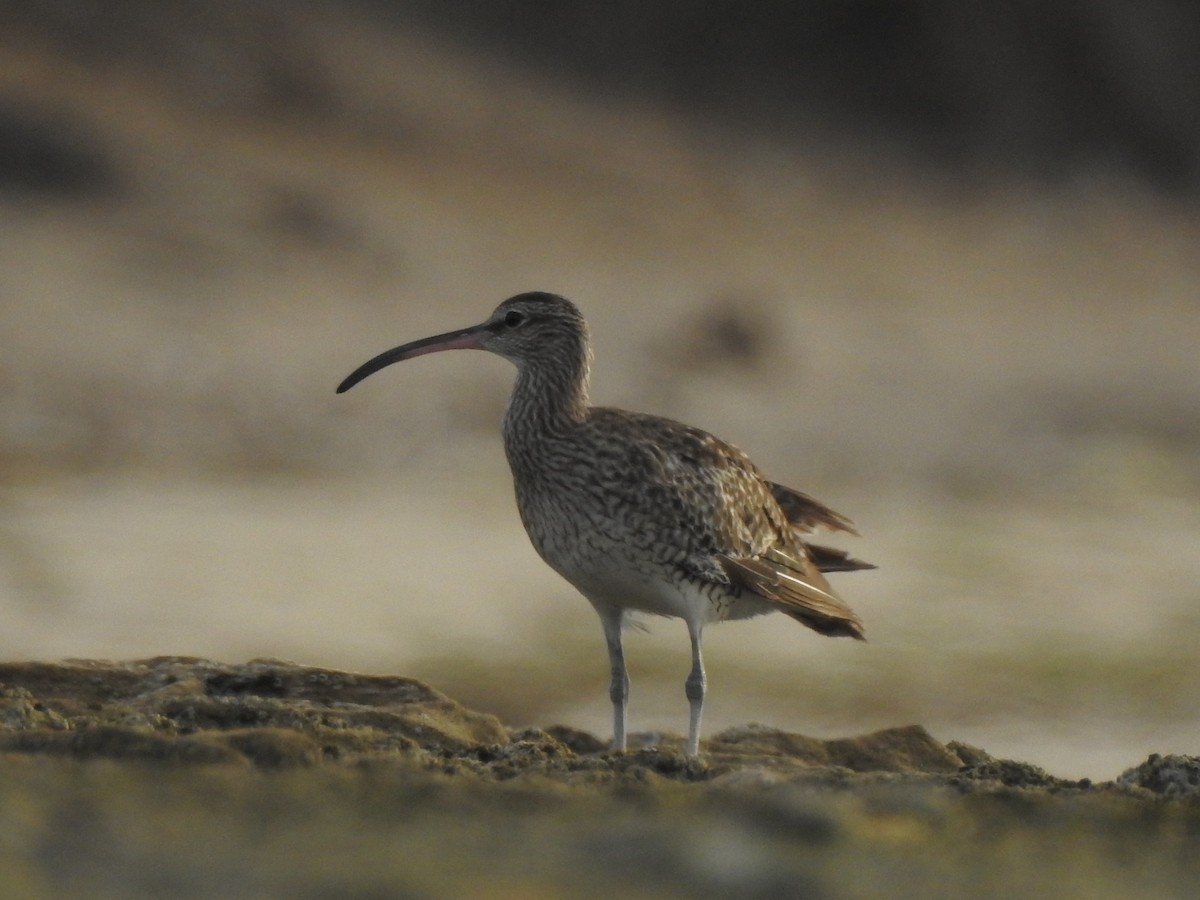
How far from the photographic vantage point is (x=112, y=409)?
19469 millimetres

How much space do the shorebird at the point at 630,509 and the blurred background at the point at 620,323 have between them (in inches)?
171

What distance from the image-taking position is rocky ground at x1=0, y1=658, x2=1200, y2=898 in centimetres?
435

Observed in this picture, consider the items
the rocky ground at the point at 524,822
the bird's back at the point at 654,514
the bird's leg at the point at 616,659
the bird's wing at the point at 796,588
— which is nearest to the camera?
the rocky ground at the point at 524,822

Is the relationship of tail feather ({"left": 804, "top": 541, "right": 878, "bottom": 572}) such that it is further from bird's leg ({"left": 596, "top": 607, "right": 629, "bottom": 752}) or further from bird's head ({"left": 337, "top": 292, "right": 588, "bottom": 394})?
bird's head ({"left": 337, "top": 292, "right": 588, "bottom": 394})

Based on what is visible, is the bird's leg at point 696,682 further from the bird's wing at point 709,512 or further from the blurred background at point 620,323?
the blurred background at point 620,323

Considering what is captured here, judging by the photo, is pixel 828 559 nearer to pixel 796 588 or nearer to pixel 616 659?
pixel 796 588

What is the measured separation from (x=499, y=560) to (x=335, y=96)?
12047mm

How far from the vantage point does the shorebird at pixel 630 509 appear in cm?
834

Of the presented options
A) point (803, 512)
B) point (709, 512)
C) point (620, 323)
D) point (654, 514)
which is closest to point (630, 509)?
point (654, 514)

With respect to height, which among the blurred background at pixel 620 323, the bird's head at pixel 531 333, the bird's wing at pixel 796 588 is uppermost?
the blurred background at pixel 620 323

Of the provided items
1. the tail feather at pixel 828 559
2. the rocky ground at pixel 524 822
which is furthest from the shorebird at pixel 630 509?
the rocky ground at pixel 524 822

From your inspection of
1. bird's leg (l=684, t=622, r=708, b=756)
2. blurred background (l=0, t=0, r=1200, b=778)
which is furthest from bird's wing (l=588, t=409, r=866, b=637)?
blurred background (l=0, t=0, r=1200, b=778)

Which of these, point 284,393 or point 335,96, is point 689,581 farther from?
point 335,96

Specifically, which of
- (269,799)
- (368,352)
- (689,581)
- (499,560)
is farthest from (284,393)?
(269,799)
